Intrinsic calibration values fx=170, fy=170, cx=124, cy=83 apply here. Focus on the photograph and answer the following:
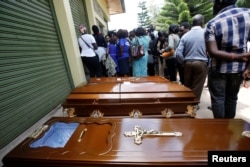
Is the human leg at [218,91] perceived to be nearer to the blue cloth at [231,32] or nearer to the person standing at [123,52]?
the blue cloth at [231,32]

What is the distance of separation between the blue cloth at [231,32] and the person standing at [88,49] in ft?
8.76

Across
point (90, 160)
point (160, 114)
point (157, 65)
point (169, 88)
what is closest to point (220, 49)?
point (169, 88)

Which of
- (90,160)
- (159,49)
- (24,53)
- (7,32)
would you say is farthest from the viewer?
(159,49)

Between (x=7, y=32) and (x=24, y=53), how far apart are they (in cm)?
33

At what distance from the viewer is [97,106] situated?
167cm

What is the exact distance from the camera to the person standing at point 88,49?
12.1 ft

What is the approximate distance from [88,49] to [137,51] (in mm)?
1095

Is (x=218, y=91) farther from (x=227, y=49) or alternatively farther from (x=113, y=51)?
(x=113, y=51)

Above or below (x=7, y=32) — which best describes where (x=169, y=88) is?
below

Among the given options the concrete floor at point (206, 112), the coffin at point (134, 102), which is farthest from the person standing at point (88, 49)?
the coffin at point (134, 102)

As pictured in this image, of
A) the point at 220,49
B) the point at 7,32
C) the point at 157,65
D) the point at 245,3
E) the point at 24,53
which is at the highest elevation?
the point at 245,3

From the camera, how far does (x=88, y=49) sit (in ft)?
12.4

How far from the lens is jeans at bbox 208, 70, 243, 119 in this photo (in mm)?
1577

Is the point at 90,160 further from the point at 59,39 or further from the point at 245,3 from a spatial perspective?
the point at 245,3
